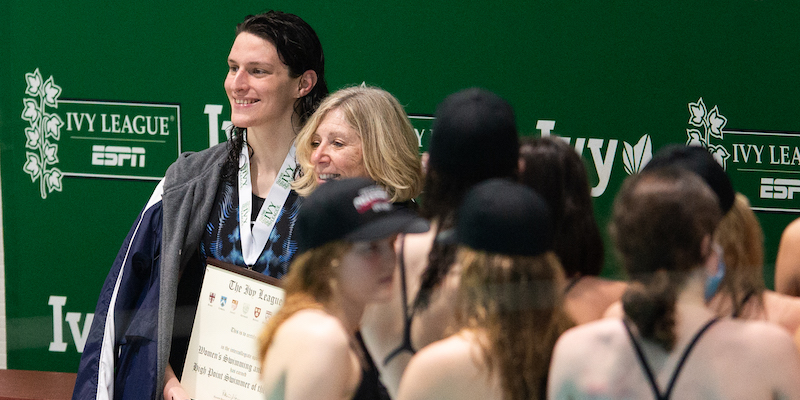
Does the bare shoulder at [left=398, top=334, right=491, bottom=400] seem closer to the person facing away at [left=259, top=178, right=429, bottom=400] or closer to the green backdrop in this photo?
the person facing away at [left=259, top=178, right=429, bottom=400]

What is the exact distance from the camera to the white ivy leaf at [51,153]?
91.4 inches

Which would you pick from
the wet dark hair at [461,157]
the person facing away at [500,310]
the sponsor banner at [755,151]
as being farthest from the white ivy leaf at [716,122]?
the person facing away at [500,310]

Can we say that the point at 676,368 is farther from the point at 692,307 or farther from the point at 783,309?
the point at 783,309

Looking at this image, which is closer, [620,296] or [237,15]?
[620,296]

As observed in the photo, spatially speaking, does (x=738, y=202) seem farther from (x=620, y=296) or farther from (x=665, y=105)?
(x=665, y=105)

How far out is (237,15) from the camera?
238 centimetres

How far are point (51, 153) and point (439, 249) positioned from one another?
5.52 feet

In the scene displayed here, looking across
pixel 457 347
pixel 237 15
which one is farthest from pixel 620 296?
pixel 237 15

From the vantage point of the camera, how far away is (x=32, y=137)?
2.28m

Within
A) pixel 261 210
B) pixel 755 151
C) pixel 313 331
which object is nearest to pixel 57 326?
pixel 261 210

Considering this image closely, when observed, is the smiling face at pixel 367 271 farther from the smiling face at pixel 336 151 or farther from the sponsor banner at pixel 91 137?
the sponsor banner at pixel 91 137

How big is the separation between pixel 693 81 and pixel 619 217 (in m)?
1.06

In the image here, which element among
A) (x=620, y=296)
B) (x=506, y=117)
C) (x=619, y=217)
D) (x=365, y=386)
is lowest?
(x=365, y=386)

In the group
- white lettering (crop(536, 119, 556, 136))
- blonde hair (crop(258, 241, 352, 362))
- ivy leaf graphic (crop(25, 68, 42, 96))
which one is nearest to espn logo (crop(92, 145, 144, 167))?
ivy leaf graphic (crop(25, 68, 42, 96))
